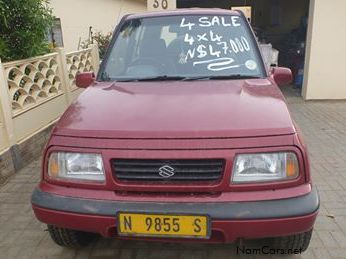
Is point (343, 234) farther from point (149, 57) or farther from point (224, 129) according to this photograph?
point (149, 57)

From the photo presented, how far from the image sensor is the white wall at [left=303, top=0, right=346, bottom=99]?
7594 mm

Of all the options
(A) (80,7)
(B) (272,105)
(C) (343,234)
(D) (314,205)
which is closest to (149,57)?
(B) (272,105)

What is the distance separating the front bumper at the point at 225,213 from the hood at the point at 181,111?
419 mm

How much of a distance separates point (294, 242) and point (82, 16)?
9978 millimetres

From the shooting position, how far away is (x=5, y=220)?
354cm

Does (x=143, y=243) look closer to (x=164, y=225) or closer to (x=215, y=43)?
(x=164, y=225)

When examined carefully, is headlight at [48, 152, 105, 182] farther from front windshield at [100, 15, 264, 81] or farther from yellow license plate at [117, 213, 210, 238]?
front windshield at [100, 15, 264, 81]

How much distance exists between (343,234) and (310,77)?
5.51 m

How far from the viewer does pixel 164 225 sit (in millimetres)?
2242

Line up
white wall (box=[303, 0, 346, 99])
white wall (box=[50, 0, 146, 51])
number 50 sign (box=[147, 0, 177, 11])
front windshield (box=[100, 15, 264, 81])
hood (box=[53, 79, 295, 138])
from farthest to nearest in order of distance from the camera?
white wall (box=[50, 0, 146, 51]) < number 50 sign (box=[147, 0, 177, 11]) < white wall (box=[303, 0, 346, 99]) < front windshield (box=[100, 15, 264, 81]) < hood (box=[53, 79, 295, 138])

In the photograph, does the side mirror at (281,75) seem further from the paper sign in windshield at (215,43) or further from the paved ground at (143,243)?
the paved ground at (143,243)

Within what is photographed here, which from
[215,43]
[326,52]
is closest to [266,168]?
[215,43]

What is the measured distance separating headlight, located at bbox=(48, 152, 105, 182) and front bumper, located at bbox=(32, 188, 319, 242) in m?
0.15
